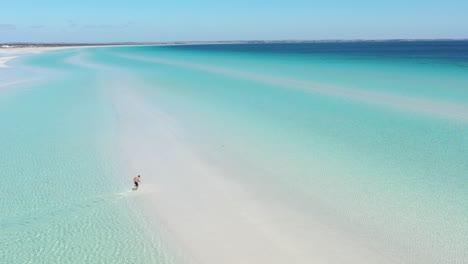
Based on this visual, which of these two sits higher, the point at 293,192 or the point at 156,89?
the point at 293,192

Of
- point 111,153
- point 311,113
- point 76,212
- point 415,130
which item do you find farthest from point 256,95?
point 76,212

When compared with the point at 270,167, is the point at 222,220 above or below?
above

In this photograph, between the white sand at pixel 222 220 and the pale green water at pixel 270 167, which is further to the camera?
the pale green water at pixel 270 167

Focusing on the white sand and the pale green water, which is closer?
the white sand

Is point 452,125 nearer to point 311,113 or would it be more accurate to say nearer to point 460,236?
point 311,113
